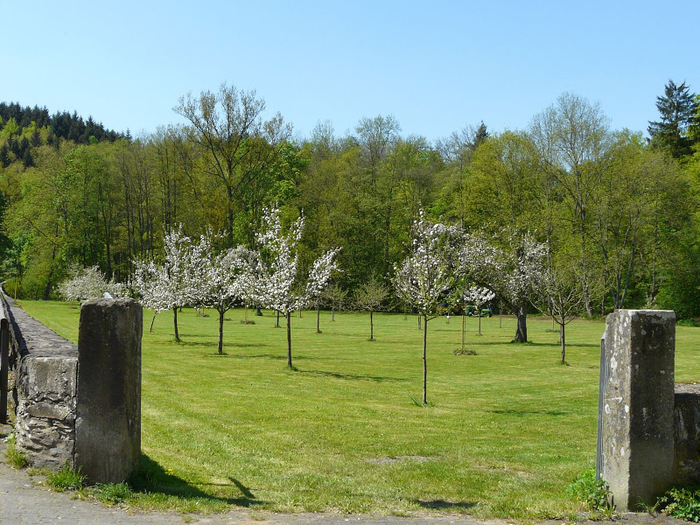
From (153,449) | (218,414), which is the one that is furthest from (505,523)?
(218,414)

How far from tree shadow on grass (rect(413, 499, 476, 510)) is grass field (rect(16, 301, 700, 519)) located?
1.2 inches

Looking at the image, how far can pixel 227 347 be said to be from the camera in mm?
30828

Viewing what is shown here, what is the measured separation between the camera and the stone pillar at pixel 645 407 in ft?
20.3

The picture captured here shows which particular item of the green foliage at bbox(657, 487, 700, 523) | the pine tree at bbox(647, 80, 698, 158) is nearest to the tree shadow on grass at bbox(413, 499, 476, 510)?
the green foliage at bbox(657, 487, 700, 523)

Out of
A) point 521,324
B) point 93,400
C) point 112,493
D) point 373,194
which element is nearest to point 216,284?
point 521,324

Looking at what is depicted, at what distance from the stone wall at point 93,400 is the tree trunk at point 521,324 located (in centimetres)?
3233

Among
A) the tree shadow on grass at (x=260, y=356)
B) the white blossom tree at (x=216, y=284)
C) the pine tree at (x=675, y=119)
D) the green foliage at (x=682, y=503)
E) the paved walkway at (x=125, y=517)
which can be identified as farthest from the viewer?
the pine tree at (x=675, y=119)

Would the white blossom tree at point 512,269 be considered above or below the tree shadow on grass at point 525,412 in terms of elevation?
above

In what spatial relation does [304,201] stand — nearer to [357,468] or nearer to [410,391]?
[410,391]

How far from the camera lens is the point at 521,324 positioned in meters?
37.4

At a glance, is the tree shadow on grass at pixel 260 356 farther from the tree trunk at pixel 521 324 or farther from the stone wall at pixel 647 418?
the stone wall at pixel 647 418

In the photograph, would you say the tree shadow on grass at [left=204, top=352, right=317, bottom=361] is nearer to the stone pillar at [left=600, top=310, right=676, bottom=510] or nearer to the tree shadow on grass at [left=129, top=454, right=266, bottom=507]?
the tree shadow on grass at [left=129, top=454, right=266, bottom=507]

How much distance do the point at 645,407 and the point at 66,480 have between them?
549 centimetres

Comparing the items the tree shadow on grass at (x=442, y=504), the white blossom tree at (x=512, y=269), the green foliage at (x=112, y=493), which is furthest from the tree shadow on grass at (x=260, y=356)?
the green foliage at (x=112, y=493)
